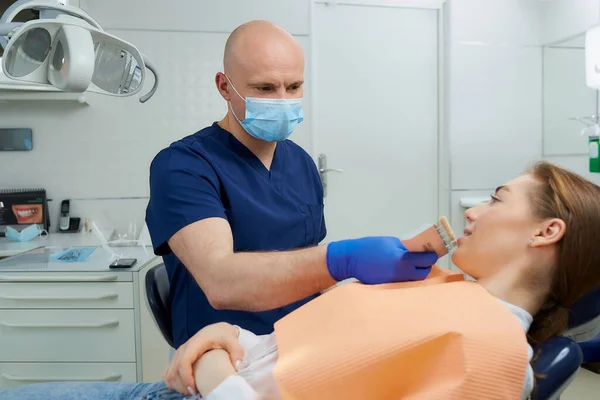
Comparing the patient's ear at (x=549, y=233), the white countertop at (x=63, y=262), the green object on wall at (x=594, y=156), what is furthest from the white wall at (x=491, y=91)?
the patient's ear at (x=549, y=233)

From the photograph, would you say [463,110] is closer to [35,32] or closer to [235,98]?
[235,98]

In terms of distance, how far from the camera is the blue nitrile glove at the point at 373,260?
104 cm

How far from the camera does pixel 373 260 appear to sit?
106cm

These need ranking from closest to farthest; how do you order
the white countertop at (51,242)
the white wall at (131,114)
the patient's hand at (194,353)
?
the patient's hand at (194,353), the white countertop at (51,242), the white wall at (131,114)

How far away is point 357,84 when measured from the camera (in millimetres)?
3510

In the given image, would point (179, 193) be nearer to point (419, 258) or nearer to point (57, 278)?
point (419, 258)

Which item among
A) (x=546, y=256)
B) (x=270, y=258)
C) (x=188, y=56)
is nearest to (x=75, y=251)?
(x=188, y=56)

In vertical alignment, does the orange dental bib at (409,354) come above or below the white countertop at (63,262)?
above

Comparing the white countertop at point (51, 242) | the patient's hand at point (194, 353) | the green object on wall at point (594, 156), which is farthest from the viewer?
the green object on wall at point (594, 156)

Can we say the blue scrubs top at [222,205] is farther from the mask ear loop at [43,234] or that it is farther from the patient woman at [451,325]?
the mask ear loop at [43,234]

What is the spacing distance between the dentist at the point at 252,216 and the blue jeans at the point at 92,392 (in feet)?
0.65

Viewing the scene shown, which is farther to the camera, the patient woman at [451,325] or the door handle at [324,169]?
the door handle at [324,169]

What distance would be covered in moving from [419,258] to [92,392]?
2.49ft

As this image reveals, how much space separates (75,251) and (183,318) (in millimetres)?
1488
